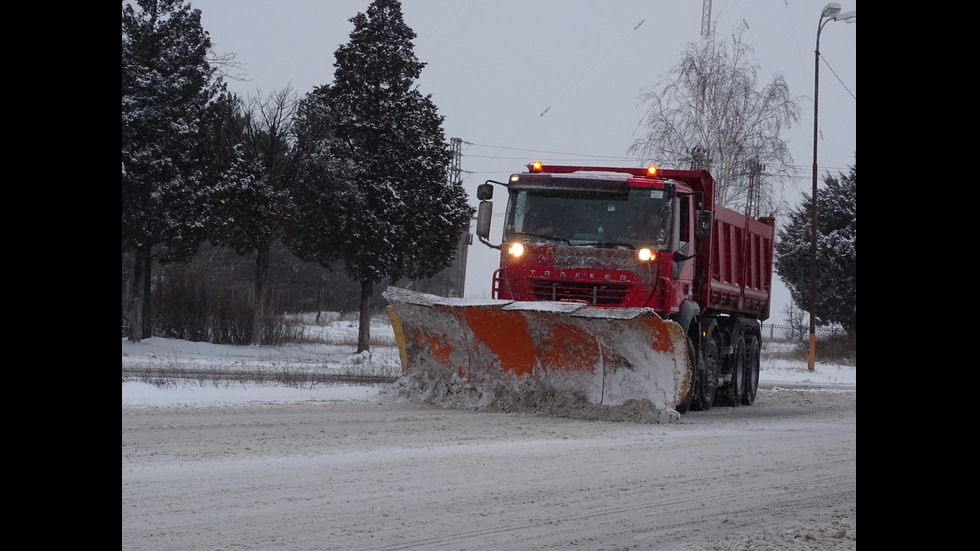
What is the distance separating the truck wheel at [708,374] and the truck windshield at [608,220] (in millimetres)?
2337

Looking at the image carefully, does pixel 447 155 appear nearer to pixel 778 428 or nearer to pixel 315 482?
pixel 778 428

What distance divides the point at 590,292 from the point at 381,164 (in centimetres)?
1753

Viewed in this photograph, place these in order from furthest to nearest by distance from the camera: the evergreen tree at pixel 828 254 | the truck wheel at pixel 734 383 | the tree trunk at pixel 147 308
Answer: the evergreen tree at pixel 828 254 < the tree trunk at pixel 147 308 < the truck wheel at pixel 734 383

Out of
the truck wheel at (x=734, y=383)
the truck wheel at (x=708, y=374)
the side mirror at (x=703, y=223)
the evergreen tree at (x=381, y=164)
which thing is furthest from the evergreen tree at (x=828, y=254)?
the side mirror at (x=703, y=223)

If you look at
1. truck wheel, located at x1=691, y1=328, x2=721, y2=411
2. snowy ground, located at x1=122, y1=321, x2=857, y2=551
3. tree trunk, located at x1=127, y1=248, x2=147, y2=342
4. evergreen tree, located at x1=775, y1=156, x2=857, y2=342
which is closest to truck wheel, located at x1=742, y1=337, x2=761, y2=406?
truck wheel, located at x1=691, y1=328, x2=721, y2=411

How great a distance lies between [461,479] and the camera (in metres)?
6.94

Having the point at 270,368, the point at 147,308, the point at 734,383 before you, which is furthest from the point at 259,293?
the point at 734,383

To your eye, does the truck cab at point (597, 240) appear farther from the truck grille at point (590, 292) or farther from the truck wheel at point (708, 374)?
the truck wheel at point (708, 374)

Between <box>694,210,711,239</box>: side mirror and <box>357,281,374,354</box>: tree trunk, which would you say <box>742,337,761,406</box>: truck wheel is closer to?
<box>694,210,711,239</box>: side mirror

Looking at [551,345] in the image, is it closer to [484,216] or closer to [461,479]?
[484,216]

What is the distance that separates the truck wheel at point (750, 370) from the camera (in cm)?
1628
